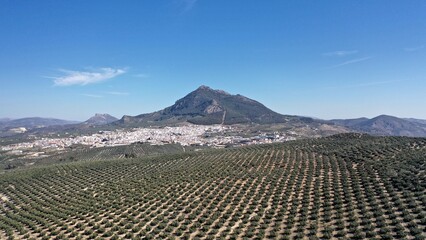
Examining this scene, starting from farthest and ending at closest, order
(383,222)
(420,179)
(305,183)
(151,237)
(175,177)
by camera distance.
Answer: (175,177) < (305,183) < (420,179) < (151,237) < (383,222)

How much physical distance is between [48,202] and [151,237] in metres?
25.2

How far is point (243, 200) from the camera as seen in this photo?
33.1 m

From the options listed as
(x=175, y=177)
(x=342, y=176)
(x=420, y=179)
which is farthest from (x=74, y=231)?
(x=420, y=179)

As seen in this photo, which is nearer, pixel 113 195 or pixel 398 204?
pixel 398 204

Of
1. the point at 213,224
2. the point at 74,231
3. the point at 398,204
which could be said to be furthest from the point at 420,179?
the point at 74,231

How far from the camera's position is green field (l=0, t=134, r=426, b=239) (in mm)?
24078

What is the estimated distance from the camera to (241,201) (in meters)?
32.8

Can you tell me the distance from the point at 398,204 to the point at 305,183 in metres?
12.8

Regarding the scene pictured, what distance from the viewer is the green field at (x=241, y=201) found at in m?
24.1

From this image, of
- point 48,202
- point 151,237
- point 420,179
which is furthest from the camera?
point 48,202

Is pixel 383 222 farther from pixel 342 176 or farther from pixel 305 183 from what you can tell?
pixel 342 176

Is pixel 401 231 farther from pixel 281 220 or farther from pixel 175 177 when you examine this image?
pixel 175 177

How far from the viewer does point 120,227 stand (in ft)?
88.8

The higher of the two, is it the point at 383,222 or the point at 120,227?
the point at 383,222
